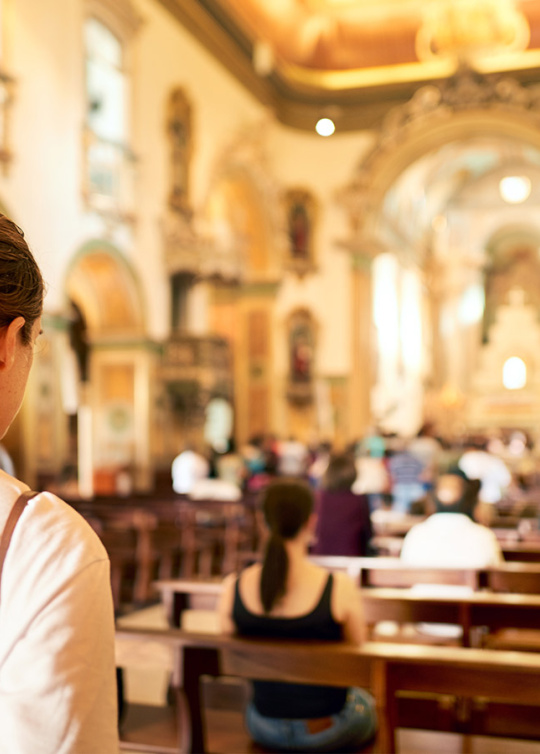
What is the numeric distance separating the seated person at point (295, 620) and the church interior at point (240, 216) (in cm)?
305

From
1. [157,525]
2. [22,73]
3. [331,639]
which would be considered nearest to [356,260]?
[22,73]

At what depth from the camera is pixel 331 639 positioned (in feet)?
10.1

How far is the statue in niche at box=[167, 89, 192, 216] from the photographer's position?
15.1m

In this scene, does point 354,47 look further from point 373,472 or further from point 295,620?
point 295,620

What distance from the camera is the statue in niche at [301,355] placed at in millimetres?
19312

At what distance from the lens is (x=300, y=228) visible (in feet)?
64.8

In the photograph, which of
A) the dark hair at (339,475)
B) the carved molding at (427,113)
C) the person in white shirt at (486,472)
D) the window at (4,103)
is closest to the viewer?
the dark hair at (339,475)

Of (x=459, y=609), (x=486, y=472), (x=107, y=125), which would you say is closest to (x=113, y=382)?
(x=107, y=125)

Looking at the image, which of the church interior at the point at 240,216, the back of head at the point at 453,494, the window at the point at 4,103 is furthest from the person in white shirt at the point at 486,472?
the window at the point at 4,103

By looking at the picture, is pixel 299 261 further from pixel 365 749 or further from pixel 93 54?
pixel 365 749

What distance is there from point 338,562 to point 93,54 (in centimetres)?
1004

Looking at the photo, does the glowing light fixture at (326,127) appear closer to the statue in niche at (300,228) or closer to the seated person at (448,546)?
the seated person at (448,546)

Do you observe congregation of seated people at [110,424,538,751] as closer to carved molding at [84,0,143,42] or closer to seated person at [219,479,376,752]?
seated person at [219,479,376,752]

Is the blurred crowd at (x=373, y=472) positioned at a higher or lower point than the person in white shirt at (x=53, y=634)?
lower
